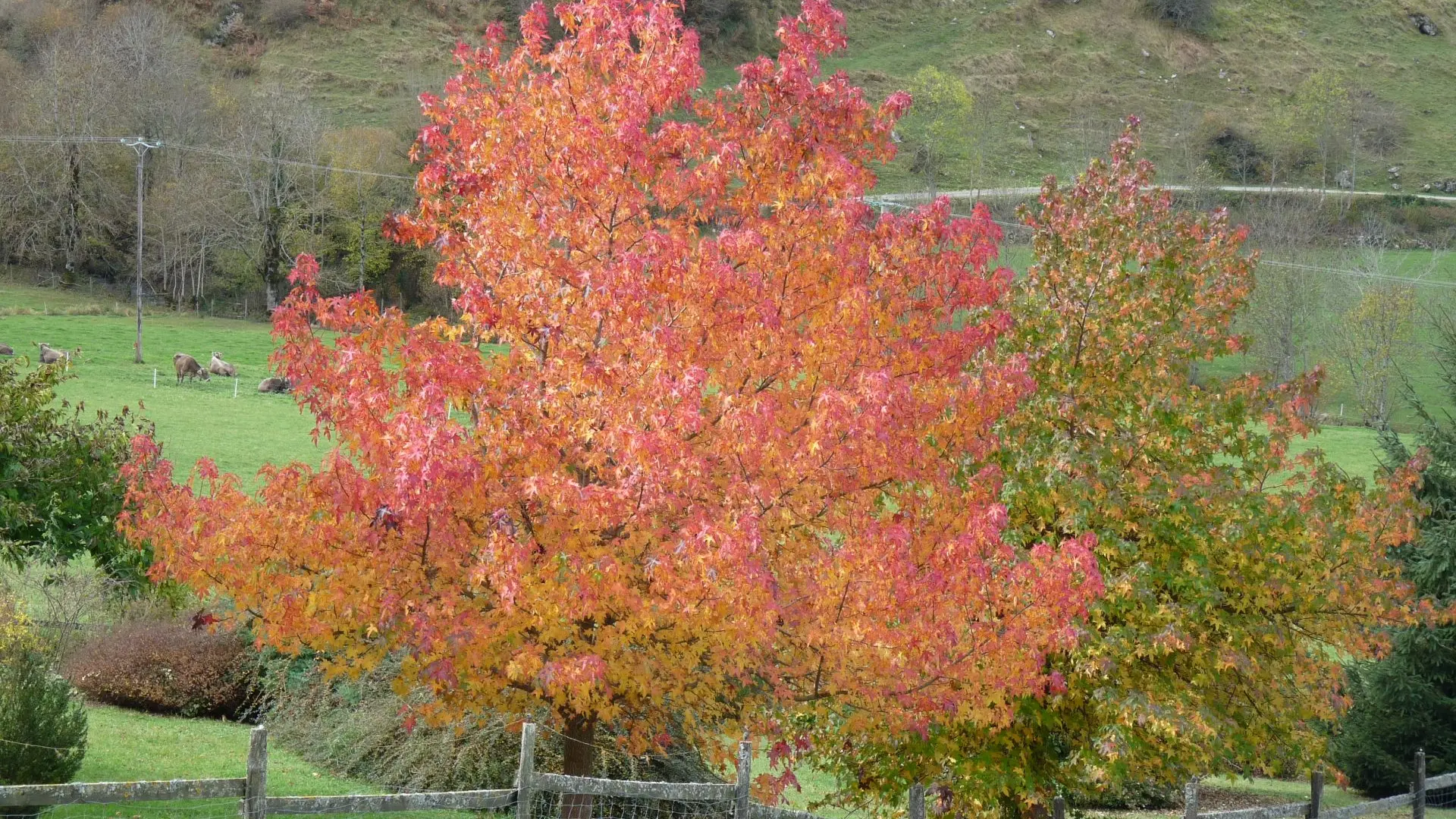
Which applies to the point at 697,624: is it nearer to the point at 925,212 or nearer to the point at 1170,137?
the point at 925,212

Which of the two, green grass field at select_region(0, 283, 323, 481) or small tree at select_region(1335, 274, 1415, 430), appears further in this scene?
small tree at select_region(1335, 274, 1415, 430)

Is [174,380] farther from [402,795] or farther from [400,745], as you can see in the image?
[402,795]

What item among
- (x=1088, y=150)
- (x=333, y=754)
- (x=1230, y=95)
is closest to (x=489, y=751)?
(x=333, y=754)

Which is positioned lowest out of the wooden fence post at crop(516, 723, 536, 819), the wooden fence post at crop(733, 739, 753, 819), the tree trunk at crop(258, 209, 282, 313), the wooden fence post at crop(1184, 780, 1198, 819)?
the tree trunk at crop(258, 209, 282, 313)

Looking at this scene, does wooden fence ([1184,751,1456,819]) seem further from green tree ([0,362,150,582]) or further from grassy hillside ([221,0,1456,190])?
grassy hillside ([221,0,1456,190])

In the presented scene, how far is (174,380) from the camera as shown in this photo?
60.3 m

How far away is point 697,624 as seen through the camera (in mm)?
10836

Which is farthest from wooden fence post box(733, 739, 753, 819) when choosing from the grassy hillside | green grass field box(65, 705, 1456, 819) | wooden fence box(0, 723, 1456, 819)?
the grassy hillside

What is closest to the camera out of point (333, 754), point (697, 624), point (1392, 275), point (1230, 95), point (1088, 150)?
point (697, 624)

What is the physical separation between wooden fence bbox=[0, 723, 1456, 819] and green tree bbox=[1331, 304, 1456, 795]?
12.9 meters

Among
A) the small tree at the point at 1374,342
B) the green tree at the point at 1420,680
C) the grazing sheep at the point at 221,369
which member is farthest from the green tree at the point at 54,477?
the small tree at the point at 1374,342

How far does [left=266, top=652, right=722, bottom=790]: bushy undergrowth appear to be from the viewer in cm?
1828

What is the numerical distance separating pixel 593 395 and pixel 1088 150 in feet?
356

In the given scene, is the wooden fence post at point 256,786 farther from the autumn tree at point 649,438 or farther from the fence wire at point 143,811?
the fence wire at point 143,811
